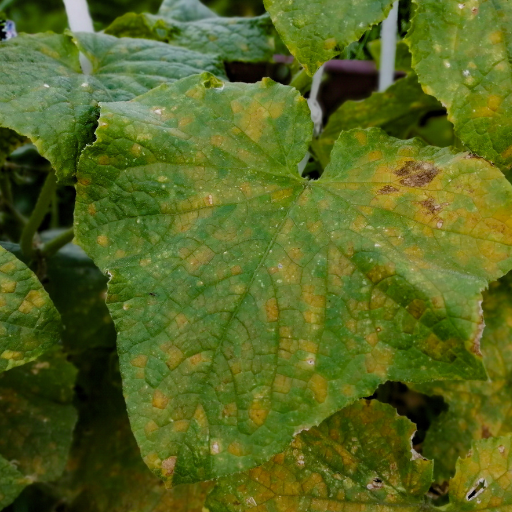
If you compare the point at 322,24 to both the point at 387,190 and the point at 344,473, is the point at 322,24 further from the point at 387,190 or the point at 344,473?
the point at 344,473

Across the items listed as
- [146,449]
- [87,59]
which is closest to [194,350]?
[146,449]

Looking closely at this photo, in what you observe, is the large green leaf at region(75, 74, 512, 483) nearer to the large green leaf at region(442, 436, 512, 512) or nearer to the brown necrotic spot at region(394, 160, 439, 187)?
the brown necrotic spot at region(394, 160, 439, 187)

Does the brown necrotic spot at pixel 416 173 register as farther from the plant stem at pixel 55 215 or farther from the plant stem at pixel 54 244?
the plant stem at pixel 55 215

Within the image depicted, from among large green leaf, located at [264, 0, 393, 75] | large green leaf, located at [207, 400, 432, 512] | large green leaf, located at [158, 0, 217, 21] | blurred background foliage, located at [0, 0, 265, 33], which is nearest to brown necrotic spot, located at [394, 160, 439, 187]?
large green leaf, located at [264, 0, 393, 75]

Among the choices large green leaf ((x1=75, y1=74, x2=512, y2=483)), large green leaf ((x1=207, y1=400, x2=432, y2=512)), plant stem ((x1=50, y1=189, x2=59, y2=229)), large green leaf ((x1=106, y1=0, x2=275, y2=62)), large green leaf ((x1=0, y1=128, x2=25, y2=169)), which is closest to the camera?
large green leaf ((x1=75, y1=74, x2=512, y2=483))

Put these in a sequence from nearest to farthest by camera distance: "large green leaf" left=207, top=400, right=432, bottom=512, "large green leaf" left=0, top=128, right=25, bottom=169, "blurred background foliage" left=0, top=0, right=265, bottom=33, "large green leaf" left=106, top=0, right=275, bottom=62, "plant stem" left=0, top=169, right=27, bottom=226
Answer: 1. "large green leaf" left=207, top=400, right=432, bottom=512
2. "large green leaf" left=0, top=128, right=25, bottom=169
3. "large green leaf" left=106, top=0, right=275, bottom=62
4. "plant stem" left=0, top=169, right=27, bottom=226
5. "blurred background foliage" left=0, top=0, right=265, bottom=33
